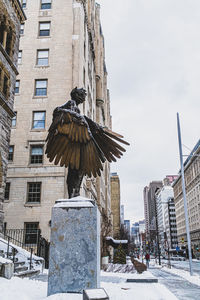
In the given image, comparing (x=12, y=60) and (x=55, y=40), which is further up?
(x=55, y=40)

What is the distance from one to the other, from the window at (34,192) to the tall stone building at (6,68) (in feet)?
25.8

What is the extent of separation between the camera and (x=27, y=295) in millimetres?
5750

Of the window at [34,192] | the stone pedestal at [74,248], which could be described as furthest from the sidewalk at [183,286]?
the window at [34,192]

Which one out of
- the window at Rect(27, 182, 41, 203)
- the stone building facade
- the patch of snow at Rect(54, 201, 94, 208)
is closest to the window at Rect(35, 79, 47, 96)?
the window at Rect(27, 182, 41, 203)

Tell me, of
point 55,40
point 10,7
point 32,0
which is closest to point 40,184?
point 10,7

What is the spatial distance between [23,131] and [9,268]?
2195 cm

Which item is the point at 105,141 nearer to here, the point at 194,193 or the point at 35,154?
the point at 35,154

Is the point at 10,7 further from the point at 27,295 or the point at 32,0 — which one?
the point at 27,295

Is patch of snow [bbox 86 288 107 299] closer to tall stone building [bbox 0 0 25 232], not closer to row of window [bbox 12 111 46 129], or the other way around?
tall stone building [bbox 0 0 25 232]

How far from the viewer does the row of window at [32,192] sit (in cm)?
2570

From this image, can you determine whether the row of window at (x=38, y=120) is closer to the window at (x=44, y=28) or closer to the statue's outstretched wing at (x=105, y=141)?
the window at (x=44, y=28)

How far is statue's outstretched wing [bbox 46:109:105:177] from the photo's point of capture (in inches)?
257

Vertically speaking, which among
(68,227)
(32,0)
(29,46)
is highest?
(32,0)

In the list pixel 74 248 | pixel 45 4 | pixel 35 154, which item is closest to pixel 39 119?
pixel 35 154
